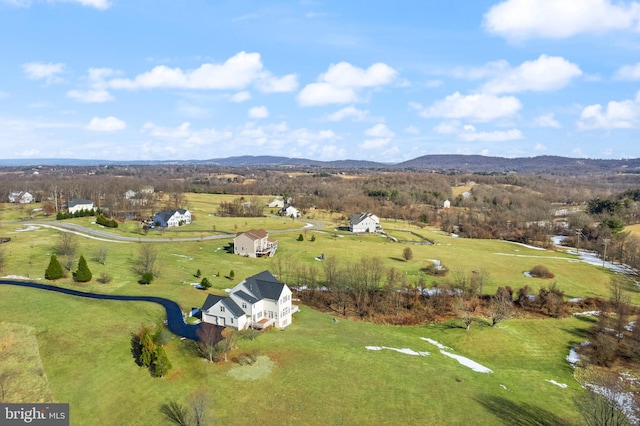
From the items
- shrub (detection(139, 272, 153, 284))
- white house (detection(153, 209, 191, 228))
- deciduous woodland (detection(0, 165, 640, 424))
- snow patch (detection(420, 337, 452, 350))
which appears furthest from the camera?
white house (detection(153, 209, 191, 228))

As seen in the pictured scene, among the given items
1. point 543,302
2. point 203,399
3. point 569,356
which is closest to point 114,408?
point 203,399

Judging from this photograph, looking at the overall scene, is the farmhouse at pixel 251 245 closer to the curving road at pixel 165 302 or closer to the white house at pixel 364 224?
the curving road at pixel 165 302

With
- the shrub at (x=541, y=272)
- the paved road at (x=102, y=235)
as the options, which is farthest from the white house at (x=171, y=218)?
the shrub at (x=541, y=272)

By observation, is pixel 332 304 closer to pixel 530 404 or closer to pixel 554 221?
pixel 530 404

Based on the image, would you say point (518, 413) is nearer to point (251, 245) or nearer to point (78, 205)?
point (251, 245)
